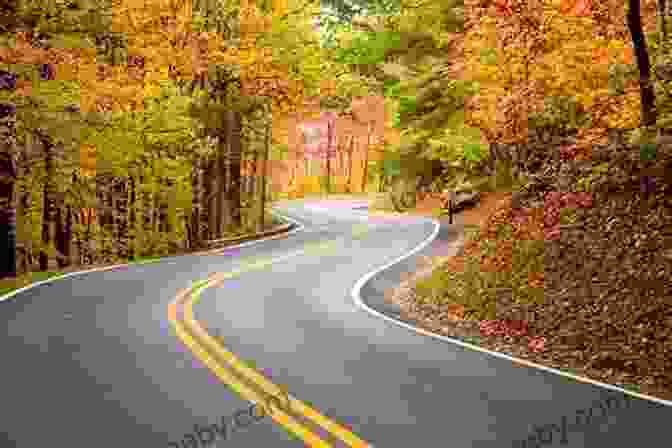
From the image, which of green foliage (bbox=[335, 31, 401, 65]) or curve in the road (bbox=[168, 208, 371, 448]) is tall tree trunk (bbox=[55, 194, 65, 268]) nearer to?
curve in the road (bbox=[168, 208, 371, 448])

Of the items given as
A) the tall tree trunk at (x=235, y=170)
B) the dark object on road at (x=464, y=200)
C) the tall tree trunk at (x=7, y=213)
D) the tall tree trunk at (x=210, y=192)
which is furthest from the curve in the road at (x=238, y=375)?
the dark object on road at (x=464, y=200)

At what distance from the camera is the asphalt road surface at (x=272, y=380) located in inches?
250

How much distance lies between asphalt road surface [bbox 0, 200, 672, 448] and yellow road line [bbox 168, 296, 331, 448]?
0.30 feet

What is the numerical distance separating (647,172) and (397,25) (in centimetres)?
2338

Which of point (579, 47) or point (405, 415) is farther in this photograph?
point (579, 47)

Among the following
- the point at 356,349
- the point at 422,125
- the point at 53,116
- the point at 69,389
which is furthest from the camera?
the point at 422,125

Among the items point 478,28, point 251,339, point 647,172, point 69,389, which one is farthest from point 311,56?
point 69,389

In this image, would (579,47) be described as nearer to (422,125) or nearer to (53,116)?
(53,116)

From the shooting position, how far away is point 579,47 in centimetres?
1638

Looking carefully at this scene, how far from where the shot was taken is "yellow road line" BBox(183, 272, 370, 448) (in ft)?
20.5

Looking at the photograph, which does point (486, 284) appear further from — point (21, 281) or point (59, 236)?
point (59, 236)

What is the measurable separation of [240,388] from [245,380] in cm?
31

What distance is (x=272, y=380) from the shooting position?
26.4 ft

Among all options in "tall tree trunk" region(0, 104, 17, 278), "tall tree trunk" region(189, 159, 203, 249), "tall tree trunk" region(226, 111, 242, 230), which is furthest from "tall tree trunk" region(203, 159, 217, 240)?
"tall tree trunk" region(0, 104, 17, 278)
